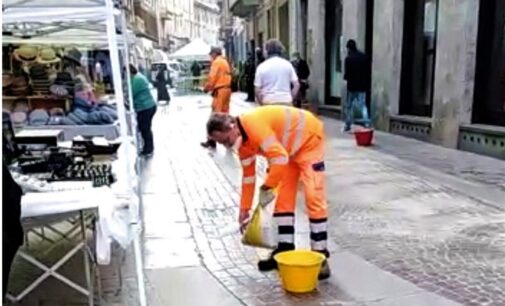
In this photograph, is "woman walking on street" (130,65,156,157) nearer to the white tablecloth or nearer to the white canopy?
the white canopy

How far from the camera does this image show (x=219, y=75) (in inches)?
448

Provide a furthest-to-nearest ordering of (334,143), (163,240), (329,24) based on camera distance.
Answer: (329,24), (334,143), (163,240)

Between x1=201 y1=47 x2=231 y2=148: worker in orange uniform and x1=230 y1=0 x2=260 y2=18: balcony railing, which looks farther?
x1=230 y1=0 x2=260 y2=18: balcony railing

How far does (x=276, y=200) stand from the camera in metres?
4.74

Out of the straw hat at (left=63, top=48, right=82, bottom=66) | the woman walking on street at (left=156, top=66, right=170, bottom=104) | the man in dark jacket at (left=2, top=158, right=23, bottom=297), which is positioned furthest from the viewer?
the woman walking on street at (left=156, top=66, right=170, bottom=104)

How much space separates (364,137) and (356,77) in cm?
208

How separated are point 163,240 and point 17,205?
2806 mm

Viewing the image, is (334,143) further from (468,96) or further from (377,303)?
(377,303)

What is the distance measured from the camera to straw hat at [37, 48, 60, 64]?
30.6 feet

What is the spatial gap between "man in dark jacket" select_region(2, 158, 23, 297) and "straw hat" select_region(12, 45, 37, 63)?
627 cm

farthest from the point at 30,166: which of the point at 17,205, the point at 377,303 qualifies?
the point at 377,303

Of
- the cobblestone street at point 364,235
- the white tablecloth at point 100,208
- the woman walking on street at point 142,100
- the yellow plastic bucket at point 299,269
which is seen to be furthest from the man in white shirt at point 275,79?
the white tablecloth at point 100,208

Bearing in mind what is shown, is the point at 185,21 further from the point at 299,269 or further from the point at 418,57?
the point at 299,269

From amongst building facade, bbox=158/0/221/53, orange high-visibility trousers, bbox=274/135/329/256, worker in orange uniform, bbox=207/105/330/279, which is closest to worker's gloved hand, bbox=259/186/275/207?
worker in orange uniform, bbox=207/105/330/279
